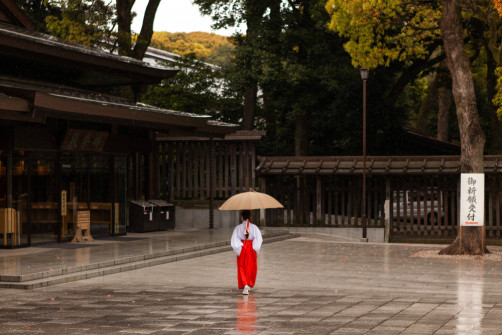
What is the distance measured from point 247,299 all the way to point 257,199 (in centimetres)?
206

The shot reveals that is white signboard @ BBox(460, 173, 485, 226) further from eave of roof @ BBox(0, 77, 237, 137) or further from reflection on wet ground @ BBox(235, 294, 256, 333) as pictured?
reflection on wet ground @ BBox(235, 294, 256, 333)

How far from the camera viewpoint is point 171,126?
22.7 m

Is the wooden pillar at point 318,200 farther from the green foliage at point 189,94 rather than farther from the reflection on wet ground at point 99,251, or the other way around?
the green foliage at point 189,94

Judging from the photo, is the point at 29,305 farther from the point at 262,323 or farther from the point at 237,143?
the point at 237,143

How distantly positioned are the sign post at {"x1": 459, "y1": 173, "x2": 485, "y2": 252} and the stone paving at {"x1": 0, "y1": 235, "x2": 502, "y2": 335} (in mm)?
1699

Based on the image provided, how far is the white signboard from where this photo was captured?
19.7 meters

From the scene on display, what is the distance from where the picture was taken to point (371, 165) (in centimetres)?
2583

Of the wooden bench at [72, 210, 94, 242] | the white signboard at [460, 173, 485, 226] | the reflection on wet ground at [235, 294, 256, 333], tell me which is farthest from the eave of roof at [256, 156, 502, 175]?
the reflection on wet ground at [235, 294, 256, 333]

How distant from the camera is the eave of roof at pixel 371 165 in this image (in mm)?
25016

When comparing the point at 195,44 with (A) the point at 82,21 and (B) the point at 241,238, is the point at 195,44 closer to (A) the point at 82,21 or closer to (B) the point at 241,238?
(A) the point at 82,21

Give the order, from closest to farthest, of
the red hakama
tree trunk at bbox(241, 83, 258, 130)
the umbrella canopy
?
the red hakama
the umbrella canopy
tree trunk at bbox(241, 83, 258, 130)

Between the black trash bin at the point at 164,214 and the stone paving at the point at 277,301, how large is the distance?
670 cm

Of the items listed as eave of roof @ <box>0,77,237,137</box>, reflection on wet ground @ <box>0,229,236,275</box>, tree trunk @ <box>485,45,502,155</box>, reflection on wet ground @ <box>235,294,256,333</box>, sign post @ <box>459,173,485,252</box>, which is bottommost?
reflection on wet ground @ <box>235,294,256,333</box>

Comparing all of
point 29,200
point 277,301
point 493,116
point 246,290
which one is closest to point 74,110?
point 29,200
